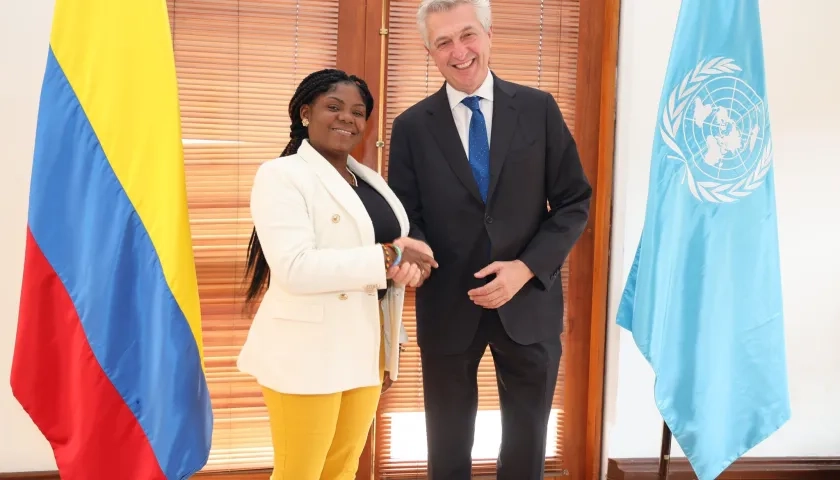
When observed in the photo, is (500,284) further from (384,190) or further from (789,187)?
(789,187)

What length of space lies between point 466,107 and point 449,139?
13 centimetres

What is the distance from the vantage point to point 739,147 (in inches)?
82.6

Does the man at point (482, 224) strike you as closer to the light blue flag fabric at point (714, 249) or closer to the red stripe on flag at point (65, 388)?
the light blue flag fabric at point (714, 249)

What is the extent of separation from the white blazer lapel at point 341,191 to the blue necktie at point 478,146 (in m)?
0.41

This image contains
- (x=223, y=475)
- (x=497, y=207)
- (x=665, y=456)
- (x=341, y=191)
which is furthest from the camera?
(x=223, y=475)

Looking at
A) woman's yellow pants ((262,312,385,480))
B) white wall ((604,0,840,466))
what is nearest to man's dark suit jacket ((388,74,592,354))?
woman's yellow pants ((262,312,385,480))

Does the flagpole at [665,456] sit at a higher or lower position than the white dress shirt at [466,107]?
lower

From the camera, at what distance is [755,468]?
2.84 metres

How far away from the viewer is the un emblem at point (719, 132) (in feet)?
6.86

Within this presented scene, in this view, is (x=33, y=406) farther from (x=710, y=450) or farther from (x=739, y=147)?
(x=739, y=147)

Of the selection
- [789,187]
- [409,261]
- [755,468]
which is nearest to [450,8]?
[409,261]

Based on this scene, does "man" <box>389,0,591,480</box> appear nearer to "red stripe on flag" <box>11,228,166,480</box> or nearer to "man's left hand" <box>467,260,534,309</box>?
"man's left hand" <box>467,260,534,309</box>

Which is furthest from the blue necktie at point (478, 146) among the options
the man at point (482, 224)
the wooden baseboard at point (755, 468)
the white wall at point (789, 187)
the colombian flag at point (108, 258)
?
the wooden baseboard at point (755, 468)

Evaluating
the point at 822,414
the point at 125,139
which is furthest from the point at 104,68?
the point at 822,414
